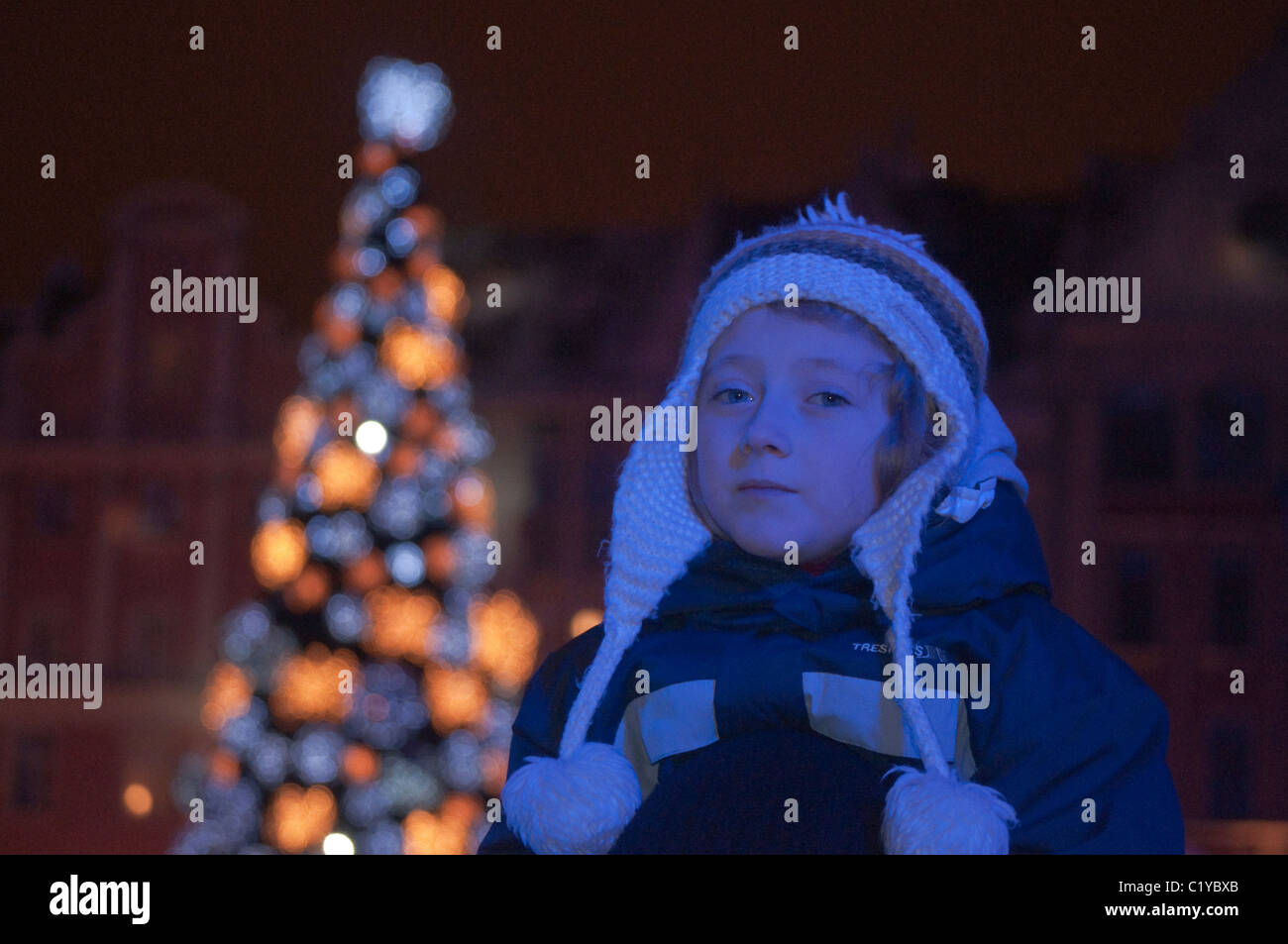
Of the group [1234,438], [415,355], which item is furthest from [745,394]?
[415,355]

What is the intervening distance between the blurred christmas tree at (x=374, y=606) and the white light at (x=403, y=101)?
19 cm

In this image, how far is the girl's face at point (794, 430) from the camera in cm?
169

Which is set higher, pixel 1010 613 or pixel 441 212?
pixel 441 212

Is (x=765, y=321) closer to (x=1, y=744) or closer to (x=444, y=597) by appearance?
(x=444, y=597)

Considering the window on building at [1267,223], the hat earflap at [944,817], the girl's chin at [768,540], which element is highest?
the window on building at [1267,223]

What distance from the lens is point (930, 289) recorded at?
66.4 inches

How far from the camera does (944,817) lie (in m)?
1.50

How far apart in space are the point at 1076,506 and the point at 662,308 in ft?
4.08

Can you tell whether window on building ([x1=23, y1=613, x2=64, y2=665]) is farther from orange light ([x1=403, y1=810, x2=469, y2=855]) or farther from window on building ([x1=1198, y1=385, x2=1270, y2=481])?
window on building ([x1=1198, y1=385, x2=1270, y2=481])

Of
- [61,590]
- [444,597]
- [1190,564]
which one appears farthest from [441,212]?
[1190,564]

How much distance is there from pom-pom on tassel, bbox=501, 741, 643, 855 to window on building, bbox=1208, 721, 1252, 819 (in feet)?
5.84

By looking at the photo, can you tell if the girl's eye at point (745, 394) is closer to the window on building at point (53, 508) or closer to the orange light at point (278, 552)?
the orange light at point (278, 552)

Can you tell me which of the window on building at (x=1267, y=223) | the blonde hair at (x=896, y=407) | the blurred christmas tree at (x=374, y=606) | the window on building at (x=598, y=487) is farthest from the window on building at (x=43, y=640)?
the window on building at (x=1267, y=223)

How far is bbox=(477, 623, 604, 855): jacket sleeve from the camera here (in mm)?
1771
